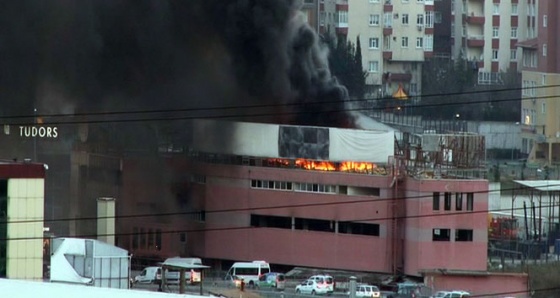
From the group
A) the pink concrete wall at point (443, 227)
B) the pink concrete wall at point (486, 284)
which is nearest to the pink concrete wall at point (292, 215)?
the pink concrete wall at point (443, 227)

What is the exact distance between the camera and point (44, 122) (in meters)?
39.1

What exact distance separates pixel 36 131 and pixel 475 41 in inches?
413

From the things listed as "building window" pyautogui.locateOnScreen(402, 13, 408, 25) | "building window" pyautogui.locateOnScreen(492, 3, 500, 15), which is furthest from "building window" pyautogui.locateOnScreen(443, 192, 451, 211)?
"building window" pyautogui.locateOnScreen(492, 3, 500, 15)

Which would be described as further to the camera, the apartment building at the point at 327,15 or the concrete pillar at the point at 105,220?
the apartment building at the point at 327,15

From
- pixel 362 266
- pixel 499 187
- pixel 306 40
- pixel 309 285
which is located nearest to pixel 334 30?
pixel 306 40

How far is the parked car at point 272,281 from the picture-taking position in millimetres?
32597

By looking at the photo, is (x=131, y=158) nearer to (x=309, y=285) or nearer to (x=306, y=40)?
(x=306, y=40)

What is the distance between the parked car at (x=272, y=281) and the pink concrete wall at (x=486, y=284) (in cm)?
192

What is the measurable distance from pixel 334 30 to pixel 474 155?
28.8 ft

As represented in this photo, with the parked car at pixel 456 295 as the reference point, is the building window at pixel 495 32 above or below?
above

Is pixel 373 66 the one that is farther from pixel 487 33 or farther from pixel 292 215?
pixel 292 215

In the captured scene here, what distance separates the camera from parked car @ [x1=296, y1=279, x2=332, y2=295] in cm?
A: 3197

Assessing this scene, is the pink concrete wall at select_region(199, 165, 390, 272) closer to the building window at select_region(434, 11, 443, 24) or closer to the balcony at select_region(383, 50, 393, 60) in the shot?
the balcony at select_region(383, 50, 393, 60)

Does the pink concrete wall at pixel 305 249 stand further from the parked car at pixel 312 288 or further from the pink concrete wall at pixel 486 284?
the parked car at pixel 312 288
